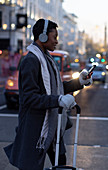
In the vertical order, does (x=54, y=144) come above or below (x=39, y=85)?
below

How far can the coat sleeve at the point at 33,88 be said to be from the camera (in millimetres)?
3035

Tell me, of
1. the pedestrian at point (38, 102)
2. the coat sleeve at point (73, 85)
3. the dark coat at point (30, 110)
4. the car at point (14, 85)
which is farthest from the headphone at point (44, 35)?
the car at point (14, 85)

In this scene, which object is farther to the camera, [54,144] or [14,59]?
[14,59]

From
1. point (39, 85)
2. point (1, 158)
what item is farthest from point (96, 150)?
point (39, 85)

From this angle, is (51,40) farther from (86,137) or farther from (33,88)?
(86,137)

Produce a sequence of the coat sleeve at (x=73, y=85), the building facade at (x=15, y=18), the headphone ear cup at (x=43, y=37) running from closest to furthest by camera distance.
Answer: the headphone ear cup at (x=43, y=37) < the coat sleeve at (x=73, y=85) < the building facade at (x=15, y=18)

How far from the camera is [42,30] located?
3.19m

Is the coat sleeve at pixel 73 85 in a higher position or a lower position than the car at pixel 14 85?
higher

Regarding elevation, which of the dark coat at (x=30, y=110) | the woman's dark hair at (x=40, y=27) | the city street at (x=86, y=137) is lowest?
the city street at (x=86, y=137)

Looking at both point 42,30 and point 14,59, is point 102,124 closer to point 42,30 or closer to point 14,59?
point 42,30

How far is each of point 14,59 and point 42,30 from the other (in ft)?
121

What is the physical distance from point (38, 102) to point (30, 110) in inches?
5.6

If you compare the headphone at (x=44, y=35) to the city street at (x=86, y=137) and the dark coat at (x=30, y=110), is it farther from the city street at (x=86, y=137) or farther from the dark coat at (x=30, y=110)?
the city street at (x=86, y=137)

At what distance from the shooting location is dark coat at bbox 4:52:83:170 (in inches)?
120
